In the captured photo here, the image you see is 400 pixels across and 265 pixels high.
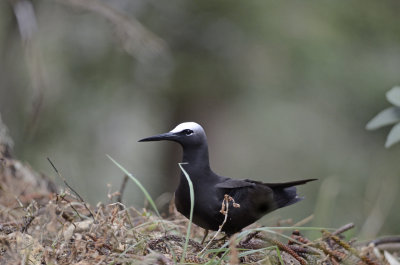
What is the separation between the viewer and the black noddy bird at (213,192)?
2736 mm

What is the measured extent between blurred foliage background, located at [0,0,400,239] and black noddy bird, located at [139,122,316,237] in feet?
15.5

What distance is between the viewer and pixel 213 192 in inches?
110

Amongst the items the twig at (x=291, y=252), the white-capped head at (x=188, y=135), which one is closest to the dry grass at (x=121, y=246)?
the twig at (x=291, y=252)

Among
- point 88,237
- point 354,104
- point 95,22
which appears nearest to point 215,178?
point 88,237

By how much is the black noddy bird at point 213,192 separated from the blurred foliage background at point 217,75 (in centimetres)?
473

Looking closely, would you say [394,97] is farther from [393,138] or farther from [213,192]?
[213,192]

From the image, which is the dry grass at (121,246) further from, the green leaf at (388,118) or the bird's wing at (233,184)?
the green leaf at (388,118)

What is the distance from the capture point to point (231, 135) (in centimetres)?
1460

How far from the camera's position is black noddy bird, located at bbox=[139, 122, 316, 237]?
274 centimetres

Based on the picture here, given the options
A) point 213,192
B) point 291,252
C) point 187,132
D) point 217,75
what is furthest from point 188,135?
point 217,75

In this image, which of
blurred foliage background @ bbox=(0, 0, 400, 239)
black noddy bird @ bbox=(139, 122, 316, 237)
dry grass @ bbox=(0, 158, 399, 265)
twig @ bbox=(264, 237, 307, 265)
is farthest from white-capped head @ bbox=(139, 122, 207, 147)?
blurred foliage background @ bbox=(0, 0, 400, 239)

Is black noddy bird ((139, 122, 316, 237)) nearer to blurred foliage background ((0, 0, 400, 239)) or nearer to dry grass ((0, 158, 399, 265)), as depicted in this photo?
dry grass ((0, 158, 399, 265))

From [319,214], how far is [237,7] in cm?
598

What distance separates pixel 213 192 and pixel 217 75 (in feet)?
23.5
